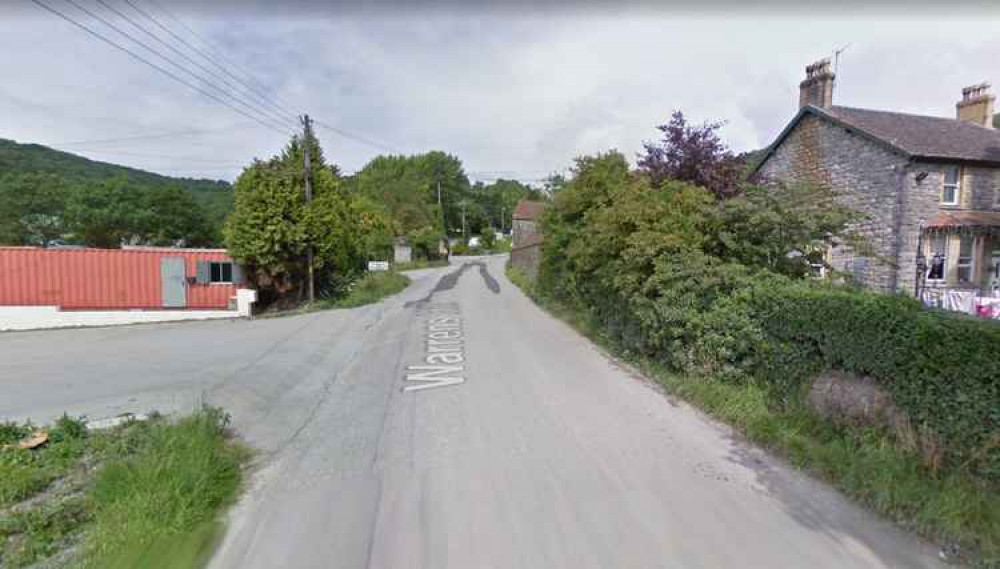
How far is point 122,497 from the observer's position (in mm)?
3441

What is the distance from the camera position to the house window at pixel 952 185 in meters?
13.7

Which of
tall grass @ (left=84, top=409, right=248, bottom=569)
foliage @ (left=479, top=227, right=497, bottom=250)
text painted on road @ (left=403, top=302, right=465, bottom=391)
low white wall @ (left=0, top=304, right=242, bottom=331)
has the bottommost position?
low white wall @ (left=0, top=304, right=242, bottom=331)

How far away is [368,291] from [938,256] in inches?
790

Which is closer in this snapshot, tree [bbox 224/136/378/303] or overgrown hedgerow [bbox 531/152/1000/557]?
overgrown hedgerow [bbox 531/152/1000/557]

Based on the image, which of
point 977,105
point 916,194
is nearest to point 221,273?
point 916,194

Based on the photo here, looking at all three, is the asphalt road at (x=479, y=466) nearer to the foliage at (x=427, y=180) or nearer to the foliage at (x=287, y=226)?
the foliage at (x=287, y=226)

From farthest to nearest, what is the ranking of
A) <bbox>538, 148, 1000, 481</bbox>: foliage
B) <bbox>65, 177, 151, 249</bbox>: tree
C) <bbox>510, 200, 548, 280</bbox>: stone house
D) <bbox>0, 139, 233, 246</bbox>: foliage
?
<bbox>0, 139, 233, 246</bbox>: foliage < <bbox>65, 177, 151, 249</bbox>: tree < <bbox>510, 200, 548, 280</bbox>: stone house < <bbox>538, 148, 1000, 481</bbox>: foliage

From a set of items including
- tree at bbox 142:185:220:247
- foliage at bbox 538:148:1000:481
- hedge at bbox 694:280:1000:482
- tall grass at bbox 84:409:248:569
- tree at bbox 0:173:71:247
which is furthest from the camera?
tree at bbox 142:185:220:247

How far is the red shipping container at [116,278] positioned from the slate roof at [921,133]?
22.0 metres

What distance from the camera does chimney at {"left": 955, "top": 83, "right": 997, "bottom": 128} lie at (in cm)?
1677

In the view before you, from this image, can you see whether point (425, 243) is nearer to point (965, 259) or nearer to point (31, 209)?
point (31, 209)

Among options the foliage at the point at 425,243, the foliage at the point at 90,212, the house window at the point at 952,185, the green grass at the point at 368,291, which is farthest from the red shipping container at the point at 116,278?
the foliage at the point at 90,212

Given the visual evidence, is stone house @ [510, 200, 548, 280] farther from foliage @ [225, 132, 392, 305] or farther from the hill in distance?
the hill in distance

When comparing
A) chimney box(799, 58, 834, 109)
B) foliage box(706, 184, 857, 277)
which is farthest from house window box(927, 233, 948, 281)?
foliage box(706, 184, 857, 277)
